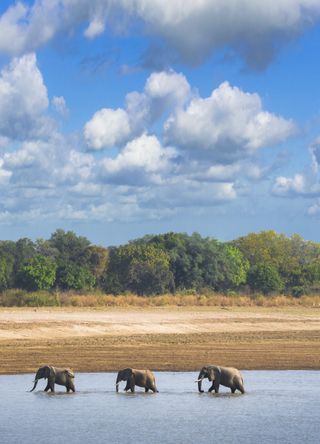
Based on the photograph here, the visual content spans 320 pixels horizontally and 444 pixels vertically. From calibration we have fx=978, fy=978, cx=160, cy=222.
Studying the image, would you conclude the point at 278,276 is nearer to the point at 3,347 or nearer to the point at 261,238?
the point at 261,238

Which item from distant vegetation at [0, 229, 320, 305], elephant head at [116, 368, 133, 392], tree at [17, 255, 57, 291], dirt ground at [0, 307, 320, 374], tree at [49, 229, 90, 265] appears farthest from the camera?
tree at [49, 229, 90, 265]

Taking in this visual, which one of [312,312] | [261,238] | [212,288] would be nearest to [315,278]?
[212,288]

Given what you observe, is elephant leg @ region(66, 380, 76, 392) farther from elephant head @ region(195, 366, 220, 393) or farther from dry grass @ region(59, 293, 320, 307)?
dry grass @ region(59, 293, 320, 307)

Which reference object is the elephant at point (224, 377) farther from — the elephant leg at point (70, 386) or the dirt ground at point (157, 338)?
the dirt ground at point (157, 338)

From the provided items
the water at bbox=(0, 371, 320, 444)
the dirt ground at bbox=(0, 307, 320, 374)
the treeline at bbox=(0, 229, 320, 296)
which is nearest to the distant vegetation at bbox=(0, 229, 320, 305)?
the treeline at bbox=(0, 229, 320, 296)

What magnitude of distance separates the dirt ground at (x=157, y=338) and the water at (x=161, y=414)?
4.82m

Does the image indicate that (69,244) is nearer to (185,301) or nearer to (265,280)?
(265,280)

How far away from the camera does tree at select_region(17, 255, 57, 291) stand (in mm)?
76375

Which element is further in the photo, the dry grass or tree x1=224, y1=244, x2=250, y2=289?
tree x1=224, y1=244, x2=250, y2=289

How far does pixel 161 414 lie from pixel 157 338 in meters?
21.4

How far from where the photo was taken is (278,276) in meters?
92.1

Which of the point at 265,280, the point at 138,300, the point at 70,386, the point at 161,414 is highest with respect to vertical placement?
the point at 265,280

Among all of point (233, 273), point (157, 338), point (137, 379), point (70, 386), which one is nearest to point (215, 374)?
point (137, 379)

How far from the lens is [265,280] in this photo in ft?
299
